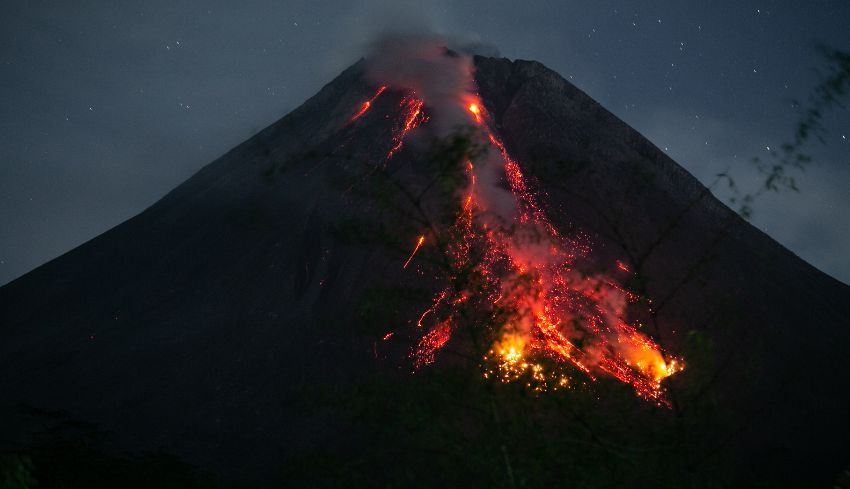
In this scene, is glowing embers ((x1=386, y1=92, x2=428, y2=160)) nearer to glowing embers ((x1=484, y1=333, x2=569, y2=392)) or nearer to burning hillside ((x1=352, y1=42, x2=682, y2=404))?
burning hillside ((x1=352, y1=42, x2=682, y2=404))

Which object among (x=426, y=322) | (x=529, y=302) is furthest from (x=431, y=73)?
(x=529, y=302)

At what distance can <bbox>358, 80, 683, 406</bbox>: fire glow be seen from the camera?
4688 millimetres

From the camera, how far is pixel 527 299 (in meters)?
9.38

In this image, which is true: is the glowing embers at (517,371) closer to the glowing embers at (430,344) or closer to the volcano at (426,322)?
the volcano at (426,322)

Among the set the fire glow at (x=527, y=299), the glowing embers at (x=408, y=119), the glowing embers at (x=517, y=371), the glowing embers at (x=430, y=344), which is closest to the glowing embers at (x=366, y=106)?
the glowing embers at (x=408, y=119)

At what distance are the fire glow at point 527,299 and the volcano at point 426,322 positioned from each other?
8cm

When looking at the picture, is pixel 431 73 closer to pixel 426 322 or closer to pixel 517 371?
pixel 426 322

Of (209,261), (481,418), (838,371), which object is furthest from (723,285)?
(481,418)

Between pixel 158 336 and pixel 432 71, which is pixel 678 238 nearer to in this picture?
pixel 432 71

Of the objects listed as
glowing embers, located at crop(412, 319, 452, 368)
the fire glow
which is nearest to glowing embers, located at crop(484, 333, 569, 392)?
the fire glow

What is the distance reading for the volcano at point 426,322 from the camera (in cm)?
461

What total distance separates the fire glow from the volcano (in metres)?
0.08

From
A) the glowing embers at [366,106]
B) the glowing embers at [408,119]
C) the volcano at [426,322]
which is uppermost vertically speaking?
the glowing embers at [366,106]

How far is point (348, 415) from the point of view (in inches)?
203
